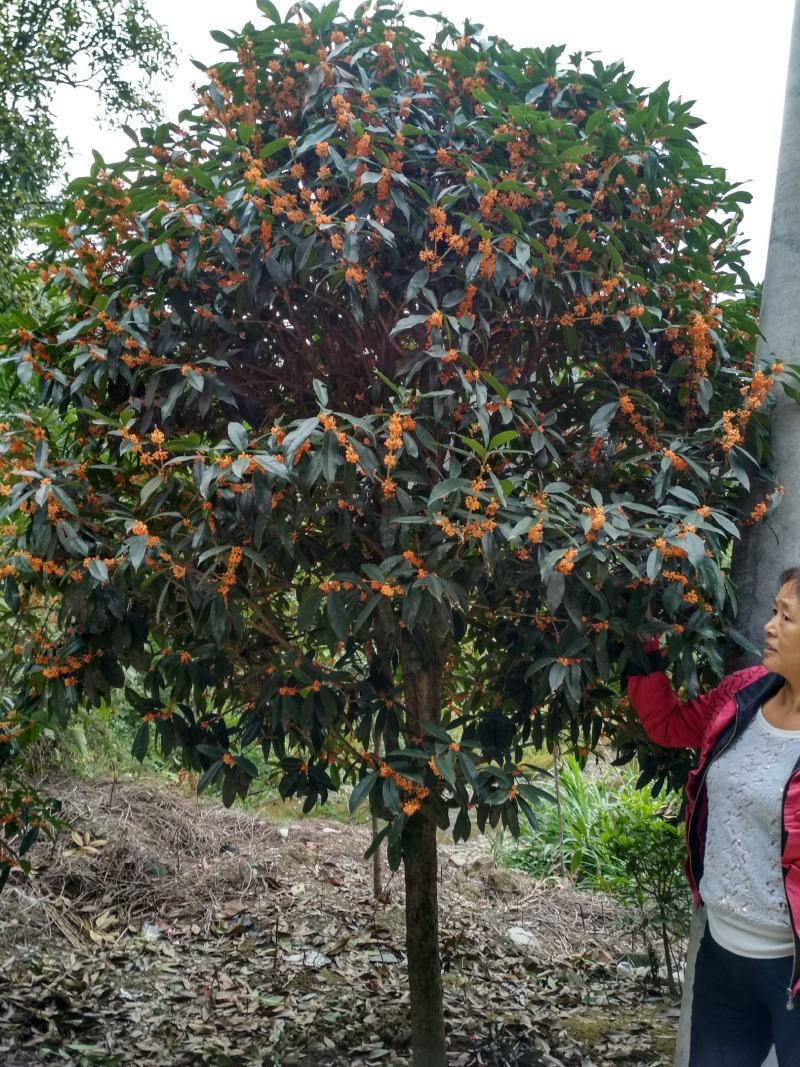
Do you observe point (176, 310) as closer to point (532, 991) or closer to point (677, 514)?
point (677, 514)

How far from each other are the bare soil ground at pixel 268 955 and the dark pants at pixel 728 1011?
1211 mm

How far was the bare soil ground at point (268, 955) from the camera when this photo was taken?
3.05 m

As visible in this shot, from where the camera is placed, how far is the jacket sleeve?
6.82 feet

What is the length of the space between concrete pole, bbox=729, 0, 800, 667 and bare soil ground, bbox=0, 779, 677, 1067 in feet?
5.30

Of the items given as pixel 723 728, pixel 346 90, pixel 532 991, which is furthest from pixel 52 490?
pixel 532 991

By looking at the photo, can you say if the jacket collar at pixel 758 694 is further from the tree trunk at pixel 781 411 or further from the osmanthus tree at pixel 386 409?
the tree trunk at pixel 781 411

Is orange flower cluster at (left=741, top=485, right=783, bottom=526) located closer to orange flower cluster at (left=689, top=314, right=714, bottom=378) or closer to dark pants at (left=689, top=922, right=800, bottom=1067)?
orange flower cluster at (left=689, top=314, right=714, bottom=378)

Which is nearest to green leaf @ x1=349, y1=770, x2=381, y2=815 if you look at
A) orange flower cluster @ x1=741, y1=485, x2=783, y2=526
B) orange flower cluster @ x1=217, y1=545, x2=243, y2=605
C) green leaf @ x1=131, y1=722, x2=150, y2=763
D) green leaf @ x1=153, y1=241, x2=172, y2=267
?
orange flower cluster @ x1=217, y1=545, x2=243, y2=605

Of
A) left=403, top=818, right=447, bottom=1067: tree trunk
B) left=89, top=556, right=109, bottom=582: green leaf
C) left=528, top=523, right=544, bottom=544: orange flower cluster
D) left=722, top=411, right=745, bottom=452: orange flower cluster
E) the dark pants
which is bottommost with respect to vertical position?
left=403, top=818, right=447, bottom=1067: tree trunk

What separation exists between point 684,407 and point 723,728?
32.4 inches

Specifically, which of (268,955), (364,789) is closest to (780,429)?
(364,789)

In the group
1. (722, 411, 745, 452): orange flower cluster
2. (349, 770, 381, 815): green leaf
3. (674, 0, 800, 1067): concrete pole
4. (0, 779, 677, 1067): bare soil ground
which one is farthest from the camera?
(0, 779, 677, 1067): bare soil ground

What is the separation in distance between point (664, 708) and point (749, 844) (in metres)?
0.40

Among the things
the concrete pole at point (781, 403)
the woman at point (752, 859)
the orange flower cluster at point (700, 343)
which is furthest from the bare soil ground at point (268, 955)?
the orange flower cluster at point (700, 343)
